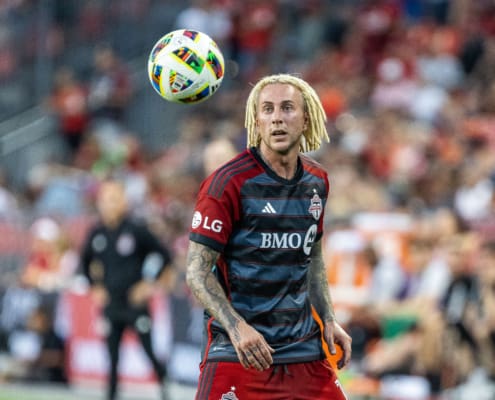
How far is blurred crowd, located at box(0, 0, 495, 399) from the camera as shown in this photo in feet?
36.5

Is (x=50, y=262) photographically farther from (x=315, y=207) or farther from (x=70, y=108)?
(x=315, y=207)

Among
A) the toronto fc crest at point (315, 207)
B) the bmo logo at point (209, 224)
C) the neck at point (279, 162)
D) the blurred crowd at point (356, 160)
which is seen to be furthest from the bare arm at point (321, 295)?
the blurred crowd at point (356, 160)

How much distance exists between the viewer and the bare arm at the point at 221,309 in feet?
17.1

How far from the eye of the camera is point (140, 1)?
1967 cm

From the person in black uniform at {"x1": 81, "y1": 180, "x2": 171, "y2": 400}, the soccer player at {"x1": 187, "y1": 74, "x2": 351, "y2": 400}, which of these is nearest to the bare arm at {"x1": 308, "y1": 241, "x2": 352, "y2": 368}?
the soccer player at {"x1": 187, "y1": 74, "x2": 351, "y2": 400}

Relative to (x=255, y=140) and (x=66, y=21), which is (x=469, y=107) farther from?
(x=255, y=140)

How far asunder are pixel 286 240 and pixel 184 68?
4.19ft

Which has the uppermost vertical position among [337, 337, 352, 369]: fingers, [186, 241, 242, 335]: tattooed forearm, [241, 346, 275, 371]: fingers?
[186, 241, 242, 335]: tattooed forearm

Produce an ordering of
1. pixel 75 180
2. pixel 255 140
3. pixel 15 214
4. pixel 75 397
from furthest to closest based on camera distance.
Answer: pixel 75 180 → pixel 15 214 → pixel 75 397 → pixel 255 140

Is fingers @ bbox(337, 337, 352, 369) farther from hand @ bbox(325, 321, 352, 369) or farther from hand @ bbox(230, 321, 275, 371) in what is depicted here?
hand @ bbox(230, 321, 275, 371)

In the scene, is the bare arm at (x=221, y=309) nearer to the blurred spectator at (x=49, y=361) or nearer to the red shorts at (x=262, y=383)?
the red shorts at (x=262, y=383)

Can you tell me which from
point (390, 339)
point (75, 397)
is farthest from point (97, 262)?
point (390, 339)

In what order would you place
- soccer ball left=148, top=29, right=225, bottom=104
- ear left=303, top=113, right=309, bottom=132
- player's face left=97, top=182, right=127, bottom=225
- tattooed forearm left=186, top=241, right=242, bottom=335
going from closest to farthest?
1. tattooed forearm left=186, top=241, right=242, bottom=335
2. ear left=303, top=113, right=309, bottom=132
3. soccer ball left=148, top=29, right=225, bottom=104
4. player's face left=97, top=182, right=127, bottom=225

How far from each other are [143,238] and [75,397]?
8.90ft
